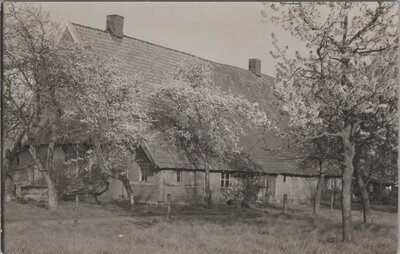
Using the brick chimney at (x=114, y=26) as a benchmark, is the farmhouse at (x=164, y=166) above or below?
below

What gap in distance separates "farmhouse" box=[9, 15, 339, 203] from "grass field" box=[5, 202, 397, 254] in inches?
212

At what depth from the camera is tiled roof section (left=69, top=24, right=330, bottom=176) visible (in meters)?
26.2

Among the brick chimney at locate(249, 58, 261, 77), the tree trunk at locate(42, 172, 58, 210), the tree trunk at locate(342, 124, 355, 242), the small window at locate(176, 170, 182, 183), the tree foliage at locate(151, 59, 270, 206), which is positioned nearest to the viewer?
the tree trunk at locate(342, 124, 355, 242)

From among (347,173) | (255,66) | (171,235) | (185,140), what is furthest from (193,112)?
(255,66)

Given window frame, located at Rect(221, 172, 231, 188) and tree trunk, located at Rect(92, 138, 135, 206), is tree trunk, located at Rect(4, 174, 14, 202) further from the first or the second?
window frame, located at Rect(221, 172, 231, 188)

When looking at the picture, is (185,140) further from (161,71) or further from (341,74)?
(341,74)

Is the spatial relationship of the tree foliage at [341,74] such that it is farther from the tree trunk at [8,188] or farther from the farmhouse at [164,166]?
the tree trunk at [8,188]

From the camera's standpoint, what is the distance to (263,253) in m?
12.4

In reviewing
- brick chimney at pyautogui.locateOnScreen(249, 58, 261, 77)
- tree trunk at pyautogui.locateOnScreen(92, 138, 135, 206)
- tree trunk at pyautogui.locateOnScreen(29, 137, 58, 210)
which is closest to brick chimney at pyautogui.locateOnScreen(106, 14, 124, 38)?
tree trunk at pyautogui.locateOnScreen(92, 138, 135, 206)

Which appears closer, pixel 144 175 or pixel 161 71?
pixel 144 175

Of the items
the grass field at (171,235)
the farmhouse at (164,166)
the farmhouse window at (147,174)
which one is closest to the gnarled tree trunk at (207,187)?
the farmhouse at (164,166)

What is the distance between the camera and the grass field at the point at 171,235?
12.6m

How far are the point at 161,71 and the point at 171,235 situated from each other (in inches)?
A: 645

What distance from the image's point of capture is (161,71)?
30.1 m
